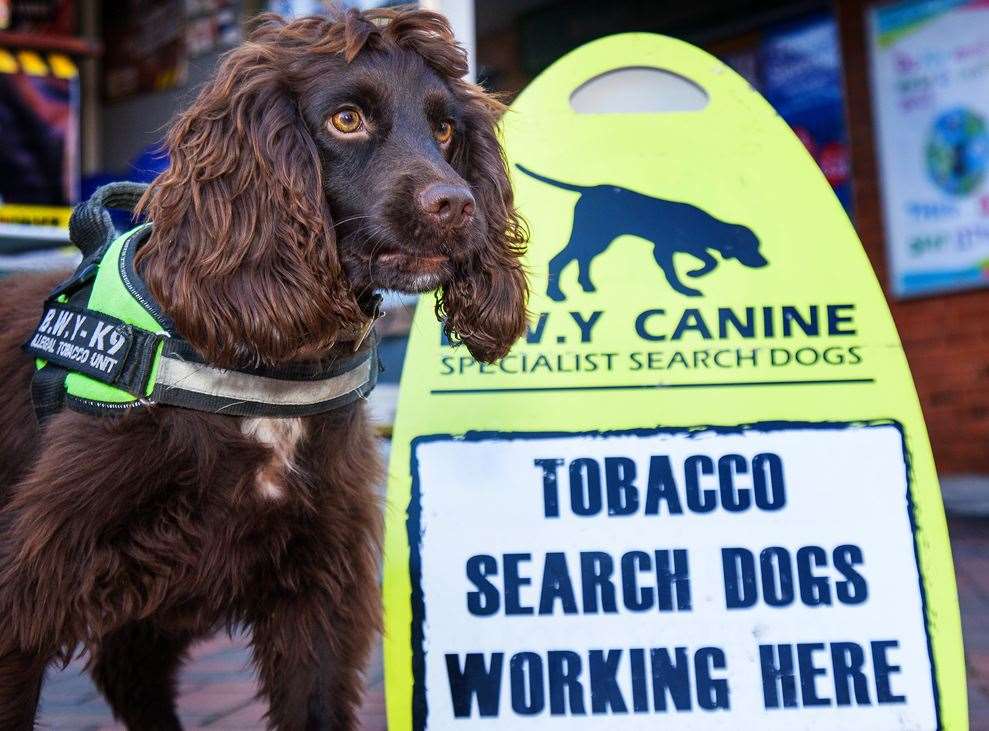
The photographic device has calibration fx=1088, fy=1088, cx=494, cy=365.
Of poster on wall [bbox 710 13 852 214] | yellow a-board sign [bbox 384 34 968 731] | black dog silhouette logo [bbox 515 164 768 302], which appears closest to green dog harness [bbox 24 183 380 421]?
yellow a-board sign [bbox 384 34 968 731]

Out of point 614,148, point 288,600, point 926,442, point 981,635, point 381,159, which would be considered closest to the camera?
point 381,159

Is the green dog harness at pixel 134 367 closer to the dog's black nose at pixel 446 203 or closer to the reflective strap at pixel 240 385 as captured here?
the reflective strap at pixel 240 385

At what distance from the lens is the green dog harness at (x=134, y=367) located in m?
1.68

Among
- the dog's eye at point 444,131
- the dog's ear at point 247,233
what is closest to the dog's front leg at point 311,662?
the dog's ear at point 247,233

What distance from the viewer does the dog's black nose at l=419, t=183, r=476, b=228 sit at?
1635 mm

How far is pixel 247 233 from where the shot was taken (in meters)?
1.70

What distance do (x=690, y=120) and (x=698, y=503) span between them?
2.65 feet

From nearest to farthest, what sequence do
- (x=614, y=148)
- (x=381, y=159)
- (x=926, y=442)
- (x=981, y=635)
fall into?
(x=381, y=159)
(x=926, y=442)
(x=614, y=148)
(x=981, y=635)

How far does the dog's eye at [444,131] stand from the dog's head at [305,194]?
21 millimetres

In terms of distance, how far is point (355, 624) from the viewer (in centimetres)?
195

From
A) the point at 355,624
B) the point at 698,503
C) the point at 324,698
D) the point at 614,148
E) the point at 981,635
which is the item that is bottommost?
the point at 981,635

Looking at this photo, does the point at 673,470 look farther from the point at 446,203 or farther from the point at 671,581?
the point at 446,203

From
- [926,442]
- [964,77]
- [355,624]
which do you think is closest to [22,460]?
[355,624]

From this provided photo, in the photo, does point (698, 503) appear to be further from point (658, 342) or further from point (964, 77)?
point (964, 77)
